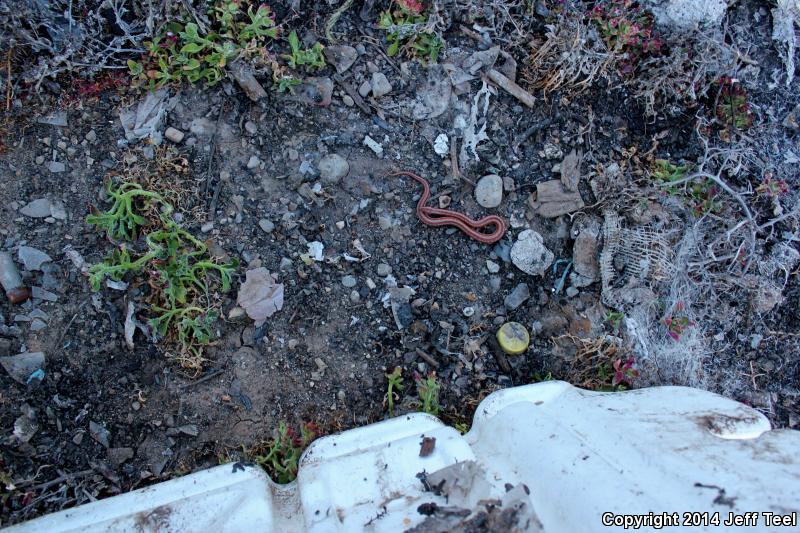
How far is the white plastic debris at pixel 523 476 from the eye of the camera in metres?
1.65

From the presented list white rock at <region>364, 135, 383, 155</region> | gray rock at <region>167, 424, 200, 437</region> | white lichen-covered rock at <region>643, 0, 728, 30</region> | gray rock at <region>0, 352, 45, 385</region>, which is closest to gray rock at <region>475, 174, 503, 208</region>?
white rock at <region>364, 135, 383, 155</region>

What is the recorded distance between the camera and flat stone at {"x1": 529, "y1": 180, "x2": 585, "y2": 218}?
344 cm

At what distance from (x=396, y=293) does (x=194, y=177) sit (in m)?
1.36

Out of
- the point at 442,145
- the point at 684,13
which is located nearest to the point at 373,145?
the point at 442,145

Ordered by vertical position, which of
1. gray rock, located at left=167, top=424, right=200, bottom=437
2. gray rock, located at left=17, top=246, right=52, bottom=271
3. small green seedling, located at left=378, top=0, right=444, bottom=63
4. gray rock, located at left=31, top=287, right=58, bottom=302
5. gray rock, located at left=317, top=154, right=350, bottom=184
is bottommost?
gray rock, located at left=167, top=424, right=200, bottom=437

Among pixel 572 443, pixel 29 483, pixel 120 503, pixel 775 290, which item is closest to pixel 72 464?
pixel 29 483

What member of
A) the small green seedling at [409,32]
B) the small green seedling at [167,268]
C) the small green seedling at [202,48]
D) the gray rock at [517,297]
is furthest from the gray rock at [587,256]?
the small green seedling at [202,48]

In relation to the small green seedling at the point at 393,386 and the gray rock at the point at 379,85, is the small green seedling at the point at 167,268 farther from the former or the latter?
the gray rock at the point at 379,85

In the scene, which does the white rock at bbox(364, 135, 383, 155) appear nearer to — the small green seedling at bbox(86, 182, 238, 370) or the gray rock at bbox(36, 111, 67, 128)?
the small green seedling at bbox(86, 182, 238, 370)

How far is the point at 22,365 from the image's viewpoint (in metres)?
2.82

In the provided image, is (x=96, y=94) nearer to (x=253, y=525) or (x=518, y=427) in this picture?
(x=253, y=525)

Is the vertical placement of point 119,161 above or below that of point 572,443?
below

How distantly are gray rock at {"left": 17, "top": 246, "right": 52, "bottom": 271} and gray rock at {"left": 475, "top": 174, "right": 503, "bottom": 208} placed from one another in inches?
98.3

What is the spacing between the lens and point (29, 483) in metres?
2.69
